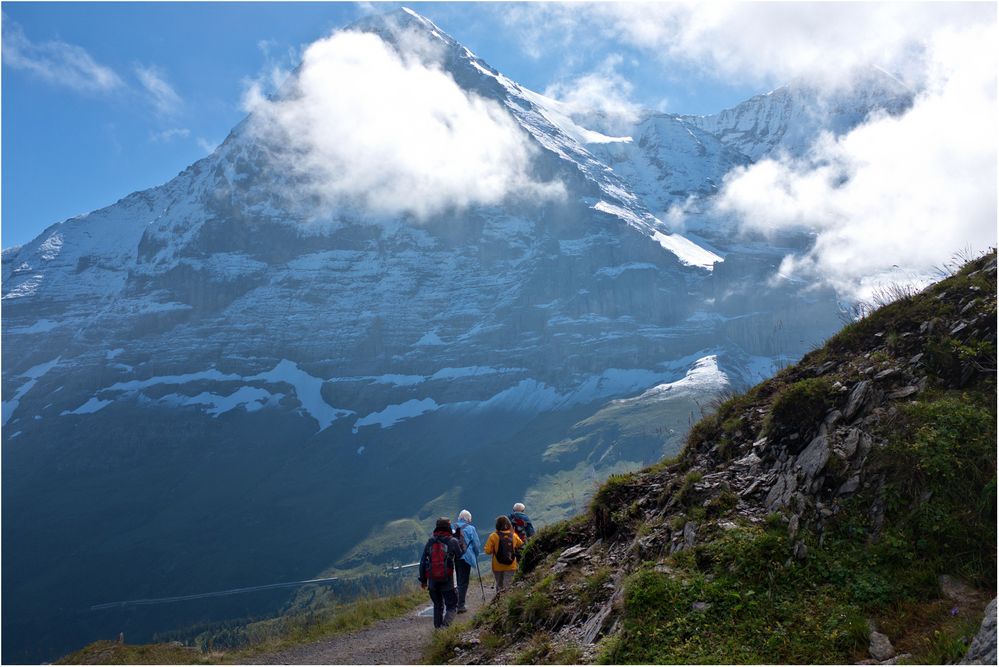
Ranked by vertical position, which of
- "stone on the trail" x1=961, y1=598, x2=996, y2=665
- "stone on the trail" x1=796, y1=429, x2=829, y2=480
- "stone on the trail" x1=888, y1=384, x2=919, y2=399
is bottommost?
"stone on the trail" x1=961, y1=598, x2=996, y2=665

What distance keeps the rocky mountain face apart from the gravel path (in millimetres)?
2822

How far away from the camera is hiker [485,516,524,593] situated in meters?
19.3

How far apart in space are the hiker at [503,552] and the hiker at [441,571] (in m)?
0.97

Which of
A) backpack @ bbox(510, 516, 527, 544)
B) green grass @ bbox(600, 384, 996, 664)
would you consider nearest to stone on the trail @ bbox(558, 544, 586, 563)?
green grass @ bbox(600, 384, 996, 664)

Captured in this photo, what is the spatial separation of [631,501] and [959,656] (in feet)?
24.7

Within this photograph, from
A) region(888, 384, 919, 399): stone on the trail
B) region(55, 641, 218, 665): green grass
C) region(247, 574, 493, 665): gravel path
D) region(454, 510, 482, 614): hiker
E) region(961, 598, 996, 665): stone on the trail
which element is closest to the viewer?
region(961, 598, 996, 665): stone on the trail

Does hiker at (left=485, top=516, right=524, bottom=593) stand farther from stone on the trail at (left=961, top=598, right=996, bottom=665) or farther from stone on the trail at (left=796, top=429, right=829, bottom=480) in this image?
stone on the trail at (left=961, top=598, right=996, bottom=665)

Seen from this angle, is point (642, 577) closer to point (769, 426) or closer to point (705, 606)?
point (705, 606)

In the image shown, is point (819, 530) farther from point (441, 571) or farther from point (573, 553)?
point (441, 571)

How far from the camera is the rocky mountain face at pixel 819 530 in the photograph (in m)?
9.96

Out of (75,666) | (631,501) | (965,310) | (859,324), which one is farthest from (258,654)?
(965,310)

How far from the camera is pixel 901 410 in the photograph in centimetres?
1218

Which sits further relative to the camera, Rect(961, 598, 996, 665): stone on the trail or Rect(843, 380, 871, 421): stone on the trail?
Rect(843, 380, 871, 421): stone on the trail

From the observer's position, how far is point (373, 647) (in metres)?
18.5
